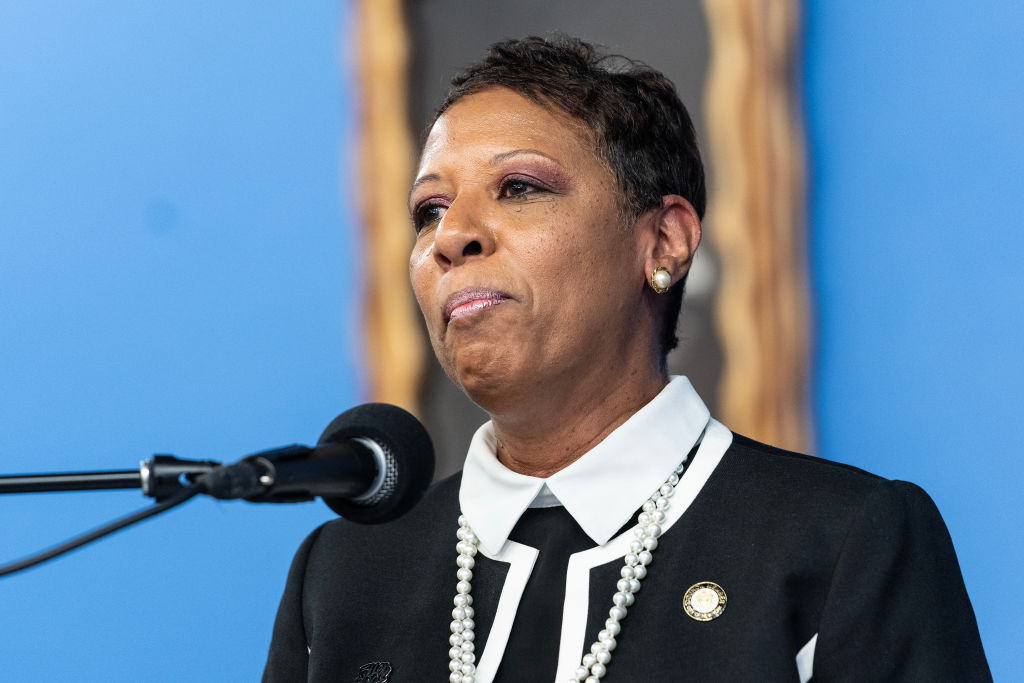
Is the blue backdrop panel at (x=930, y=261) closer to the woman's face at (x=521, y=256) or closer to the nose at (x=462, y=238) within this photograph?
the woman's face at (x=521, y=256)

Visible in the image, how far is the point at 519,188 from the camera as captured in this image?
1.49m

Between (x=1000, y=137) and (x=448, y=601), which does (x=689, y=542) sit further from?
(x=1000, y=137)

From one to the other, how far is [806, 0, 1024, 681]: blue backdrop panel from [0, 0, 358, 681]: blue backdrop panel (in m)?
0.92

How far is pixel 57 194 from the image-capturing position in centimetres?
233

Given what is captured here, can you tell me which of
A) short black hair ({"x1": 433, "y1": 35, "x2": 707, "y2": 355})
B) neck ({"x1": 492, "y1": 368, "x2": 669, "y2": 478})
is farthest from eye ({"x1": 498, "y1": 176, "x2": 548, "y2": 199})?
neck ({"x1": 492, "y1": 368, "x2": 669, "y2": 478})

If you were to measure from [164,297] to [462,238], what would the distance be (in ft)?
3.49

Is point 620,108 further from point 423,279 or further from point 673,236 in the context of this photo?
point 423,279

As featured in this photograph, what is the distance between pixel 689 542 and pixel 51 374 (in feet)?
4.72

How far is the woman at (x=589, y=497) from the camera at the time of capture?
1285 millimetres

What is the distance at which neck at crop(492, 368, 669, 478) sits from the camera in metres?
1.49

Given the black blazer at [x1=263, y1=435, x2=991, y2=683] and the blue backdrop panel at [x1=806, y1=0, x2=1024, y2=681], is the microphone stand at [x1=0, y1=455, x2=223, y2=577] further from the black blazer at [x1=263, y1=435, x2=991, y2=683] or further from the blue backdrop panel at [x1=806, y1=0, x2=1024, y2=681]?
the blue backdrop panel at [x1=806, y1=0, x2=1024, y2=681]

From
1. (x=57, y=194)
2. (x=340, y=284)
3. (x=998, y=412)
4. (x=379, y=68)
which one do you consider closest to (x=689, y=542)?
(x=998, y=412)

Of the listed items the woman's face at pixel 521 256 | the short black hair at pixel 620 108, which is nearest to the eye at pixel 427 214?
the woman's face at pixel 521 256

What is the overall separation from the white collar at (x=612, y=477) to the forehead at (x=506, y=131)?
0.33 m
